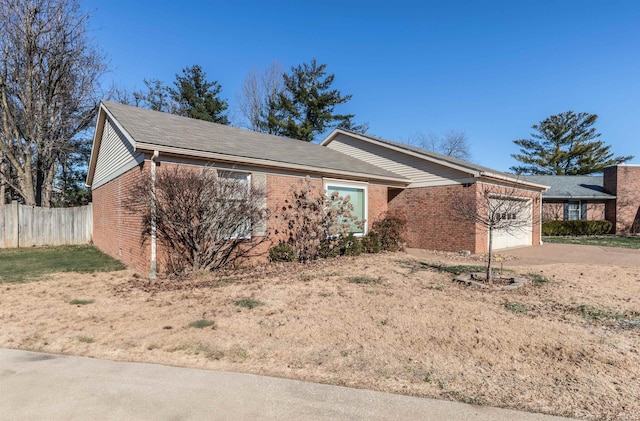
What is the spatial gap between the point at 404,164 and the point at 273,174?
6.92m

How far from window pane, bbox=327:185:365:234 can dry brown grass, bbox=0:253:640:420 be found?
499 cm

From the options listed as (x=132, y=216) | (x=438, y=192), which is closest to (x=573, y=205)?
(x=438, y=192)

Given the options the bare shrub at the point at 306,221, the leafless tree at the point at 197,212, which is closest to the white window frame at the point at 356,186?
the bare shrub at the point at 306,221

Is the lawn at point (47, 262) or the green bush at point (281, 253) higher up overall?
the green bush at point (281, 253)

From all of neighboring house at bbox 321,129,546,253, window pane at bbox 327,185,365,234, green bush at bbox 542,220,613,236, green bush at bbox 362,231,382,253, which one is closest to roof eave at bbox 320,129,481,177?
neighboring house at bbox 321,129,546,253

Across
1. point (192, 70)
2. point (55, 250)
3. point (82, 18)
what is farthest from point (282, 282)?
point (192, 70)

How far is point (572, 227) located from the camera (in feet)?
74.1

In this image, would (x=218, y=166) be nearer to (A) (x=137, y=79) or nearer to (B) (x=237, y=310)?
(B) (x=237, y=310)

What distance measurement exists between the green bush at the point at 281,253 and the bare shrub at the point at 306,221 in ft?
1.01

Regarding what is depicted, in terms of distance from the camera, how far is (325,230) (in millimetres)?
10523

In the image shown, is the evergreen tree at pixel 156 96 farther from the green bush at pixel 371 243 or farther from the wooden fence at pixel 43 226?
the green bush at pixel 371 243

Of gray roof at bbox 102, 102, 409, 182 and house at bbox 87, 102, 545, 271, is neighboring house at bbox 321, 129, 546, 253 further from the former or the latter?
gray roof at bbox 102, 102, 409, 182

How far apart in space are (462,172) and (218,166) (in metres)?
8.83

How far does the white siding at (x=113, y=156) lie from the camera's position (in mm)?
9016
